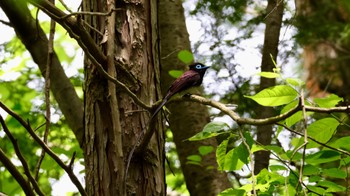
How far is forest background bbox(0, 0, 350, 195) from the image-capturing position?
91.0 inches

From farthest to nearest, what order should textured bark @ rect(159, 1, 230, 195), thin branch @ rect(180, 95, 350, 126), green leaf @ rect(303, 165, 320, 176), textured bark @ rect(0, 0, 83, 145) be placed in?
textured bark @ rect(159, 1, 230, 195) → textured bark @ rect(0, 0, 83, 145) → green leaf @ rect(303, 165, 320, 176) → thin branch @ rect(180, 95, 350, 126)

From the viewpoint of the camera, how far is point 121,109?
2.80 meters

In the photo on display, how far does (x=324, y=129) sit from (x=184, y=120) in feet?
8.68

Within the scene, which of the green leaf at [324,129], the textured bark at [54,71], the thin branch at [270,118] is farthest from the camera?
the textured bark at [54,71]

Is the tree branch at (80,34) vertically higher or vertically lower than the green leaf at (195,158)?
higher

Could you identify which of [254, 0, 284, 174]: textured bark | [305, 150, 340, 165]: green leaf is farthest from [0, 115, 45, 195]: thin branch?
[254, 0, 284, 174]: textured bark

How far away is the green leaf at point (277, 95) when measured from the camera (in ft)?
7.18

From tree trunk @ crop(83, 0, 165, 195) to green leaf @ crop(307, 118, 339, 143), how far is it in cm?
87

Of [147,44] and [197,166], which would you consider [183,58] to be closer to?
[147,44]

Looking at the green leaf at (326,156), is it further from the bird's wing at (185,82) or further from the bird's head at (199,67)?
the bird's head at (199,67)

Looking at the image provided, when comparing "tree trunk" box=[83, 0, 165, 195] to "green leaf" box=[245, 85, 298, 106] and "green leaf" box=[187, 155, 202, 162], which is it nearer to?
"green leaf" box=[245, 85, 298, 106]

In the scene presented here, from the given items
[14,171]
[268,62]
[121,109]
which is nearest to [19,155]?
[14,171]

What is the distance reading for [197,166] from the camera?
4.76m

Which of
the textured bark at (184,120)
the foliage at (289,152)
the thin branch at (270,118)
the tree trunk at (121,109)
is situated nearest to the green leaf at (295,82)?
the foliage at (289,152)
